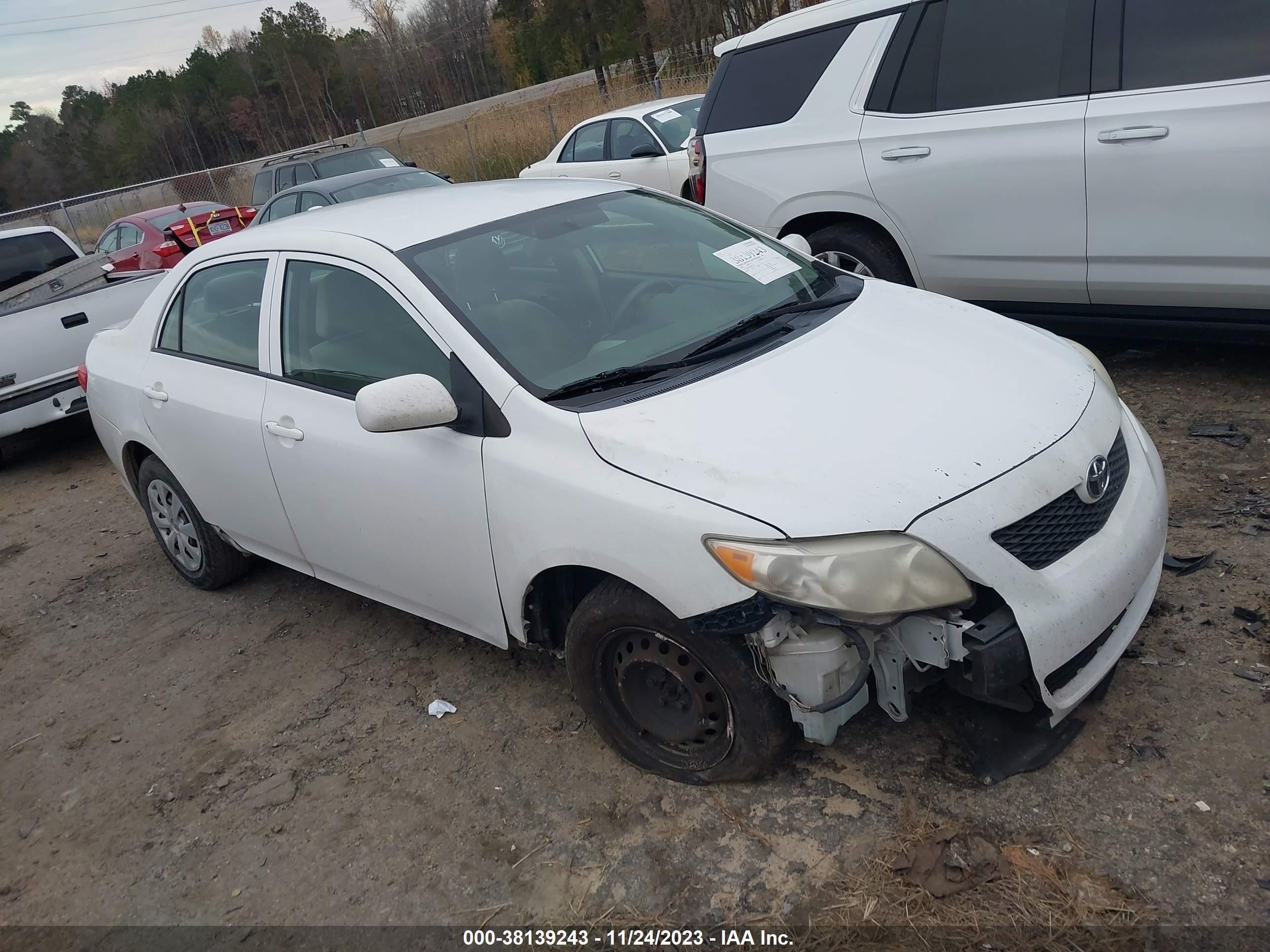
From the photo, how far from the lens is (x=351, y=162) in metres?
14.7

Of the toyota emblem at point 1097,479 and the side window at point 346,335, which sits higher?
the side window at point 346,335

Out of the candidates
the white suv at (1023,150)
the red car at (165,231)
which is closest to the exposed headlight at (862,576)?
the white suv at (1023,150)

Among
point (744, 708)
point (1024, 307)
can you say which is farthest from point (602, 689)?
point (1024, 307)

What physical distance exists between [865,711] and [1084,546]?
0.87 m

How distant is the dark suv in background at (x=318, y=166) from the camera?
14602mm

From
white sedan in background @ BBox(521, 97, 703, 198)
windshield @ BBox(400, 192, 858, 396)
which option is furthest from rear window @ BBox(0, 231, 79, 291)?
windshield @ BBox(400, 192, 858, 396)

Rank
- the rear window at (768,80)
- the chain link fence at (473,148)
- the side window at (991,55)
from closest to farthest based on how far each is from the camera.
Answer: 1. the side window at (991,55)
2. the rear window at (768,80)
3. the chain link fence at (473,148)

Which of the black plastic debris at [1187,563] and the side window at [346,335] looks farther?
the black plastic debris at [1187,563]

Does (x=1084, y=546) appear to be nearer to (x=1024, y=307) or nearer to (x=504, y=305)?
(x=504, y=305)

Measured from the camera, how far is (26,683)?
14.7 feet

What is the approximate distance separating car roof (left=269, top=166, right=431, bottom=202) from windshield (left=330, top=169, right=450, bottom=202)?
0.03m

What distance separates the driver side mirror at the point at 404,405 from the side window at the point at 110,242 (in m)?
13.0

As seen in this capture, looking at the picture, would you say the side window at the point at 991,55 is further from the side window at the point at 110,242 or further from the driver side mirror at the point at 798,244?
the side window at the point at 110,242

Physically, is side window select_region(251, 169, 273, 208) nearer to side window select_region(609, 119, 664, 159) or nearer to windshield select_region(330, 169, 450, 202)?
windshield select_region(330, 169, 450, 202)
